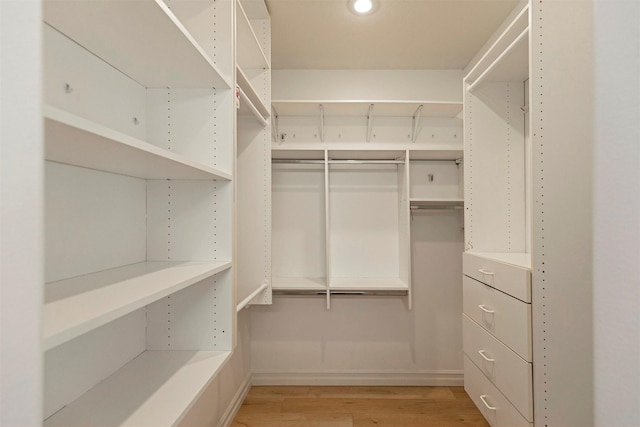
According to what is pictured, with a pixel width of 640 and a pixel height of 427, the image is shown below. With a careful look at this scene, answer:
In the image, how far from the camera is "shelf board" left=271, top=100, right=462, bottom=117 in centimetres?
227

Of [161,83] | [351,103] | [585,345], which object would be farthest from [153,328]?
[351,103]

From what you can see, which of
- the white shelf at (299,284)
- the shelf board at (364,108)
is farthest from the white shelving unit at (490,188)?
the white shelf at (299,284)

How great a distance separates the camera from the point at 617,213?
42cm

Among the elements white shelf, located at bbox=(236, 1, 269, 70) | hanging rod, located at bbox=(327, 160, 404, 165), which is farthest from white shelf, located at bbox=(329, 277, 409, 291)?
white shelf, located at bbox=(236, 1, 269, 70)

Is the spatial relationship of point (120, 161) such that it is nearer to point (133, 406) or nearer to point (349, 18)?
point (133, 406)

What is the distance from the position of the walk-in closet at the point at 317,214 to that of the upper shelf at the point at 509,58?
17 mm

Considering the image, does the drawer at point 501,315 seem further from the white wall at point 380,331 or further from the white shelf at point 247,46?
the white shelf at point 247,46

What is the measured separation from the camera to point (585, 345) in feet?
3.72

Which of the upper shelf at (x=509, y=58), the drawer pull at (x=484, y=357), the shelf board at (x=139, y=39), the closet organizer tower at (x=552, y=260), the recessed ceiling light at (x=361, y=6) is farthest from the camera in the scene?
the recessed ceiling light at (x=361, y=6)

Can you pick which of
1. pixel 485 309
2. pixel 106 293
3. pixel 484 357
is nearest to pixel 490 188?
pixel 485 309

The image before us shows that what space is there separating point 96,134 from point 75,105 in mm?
455

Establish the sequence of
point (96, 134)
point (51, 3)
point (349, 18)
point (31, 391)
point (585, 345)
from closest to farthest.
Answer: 1. point (31, 391)
2. point (96, 134)
3. point (51, 3)
4. point (585, 345)
5. point (349, 18)

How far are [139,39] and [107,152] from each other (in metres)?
0.36

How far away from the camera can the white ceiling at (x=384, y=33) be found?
1922mm
